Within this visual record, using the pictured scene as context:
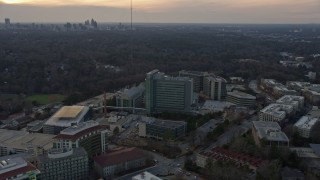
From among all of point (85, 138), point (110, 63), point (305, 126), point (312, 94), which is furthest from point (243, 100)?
point (110, 63)

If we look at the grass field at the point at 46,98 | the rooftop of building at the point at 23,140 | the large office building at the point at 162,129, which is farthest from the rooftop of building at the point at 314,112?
the grass field at the point at 46,98

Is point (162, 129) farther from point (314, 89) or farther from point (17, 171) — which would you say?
point (314, 89)

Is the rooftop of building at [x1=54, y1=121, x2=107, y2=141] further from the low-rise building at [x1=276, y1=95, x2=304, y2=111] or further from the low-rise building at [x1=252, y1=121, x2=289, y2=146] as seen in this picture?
the low-rise building at [x1=276, y1=95, x2=304, y2=111]

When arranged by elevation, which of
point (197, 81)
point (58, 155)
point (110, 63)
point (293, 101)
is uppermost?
point (197, 81)

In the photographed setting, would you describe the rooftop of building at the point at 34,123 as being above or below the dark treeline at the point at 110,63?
below

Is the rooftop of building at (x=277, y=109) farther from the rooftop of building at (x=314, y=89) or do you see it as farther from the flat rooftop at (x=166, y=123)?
the flat rooftop at (x=166, y=123)
